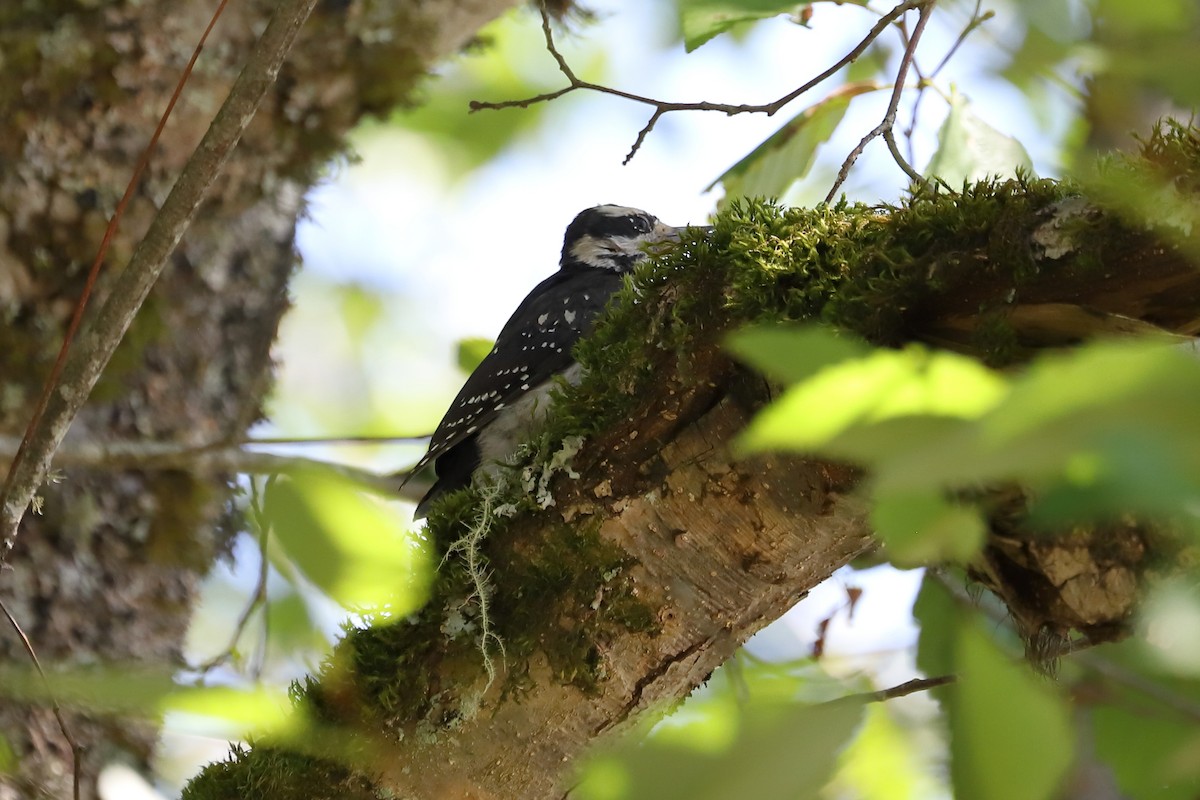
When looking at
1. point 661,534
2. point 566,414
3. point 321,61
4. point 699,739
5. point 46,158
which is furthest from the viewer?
point 321,61

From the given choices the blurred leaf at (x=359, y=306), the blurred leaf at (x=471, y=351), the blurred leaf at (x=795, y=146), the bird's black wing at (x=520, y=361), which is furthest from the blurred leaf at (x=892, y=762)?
the blurred leaf at (x=359, y=306)

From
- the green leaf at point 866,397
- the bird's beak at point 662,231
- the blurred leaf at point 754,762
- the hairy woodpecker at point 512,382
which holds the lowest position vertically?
the blurred leaf at point 754,762

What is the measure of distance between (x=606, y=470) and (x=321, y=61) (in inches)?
93.9

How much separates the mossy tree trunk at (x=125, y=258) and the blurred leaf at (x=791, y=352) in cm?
255

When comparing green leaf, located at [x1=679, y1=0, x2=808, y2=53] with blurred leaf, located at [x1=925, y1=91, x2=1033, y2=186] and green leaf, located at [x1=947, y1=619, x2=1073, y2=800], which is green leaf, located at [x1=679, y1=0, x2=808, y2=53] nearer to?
blurred leaf, located at [x1=925, y1=91, x2=1033, y2=186]

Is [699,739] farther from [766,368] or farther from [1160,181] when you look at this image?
[1160,181]

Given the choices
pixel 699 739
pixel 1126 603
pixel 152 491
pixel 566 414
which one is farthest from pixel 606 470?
pixel 152 491

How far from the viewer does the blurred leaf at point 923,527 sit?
65cm

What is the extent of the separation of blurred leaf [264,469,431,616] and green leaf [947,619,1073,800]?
91 cm

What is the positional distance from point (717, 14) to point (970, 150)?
0.72 meters

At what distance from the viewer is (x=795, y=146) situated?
7.97 ft

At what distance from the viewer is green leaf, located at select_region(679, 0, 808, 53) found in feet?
5.18

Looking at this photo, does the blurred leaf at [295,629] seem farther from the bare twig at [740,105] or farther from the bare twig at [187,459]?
the bare twig at [740,105]

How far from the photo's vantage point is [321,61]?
3580 millimetres
